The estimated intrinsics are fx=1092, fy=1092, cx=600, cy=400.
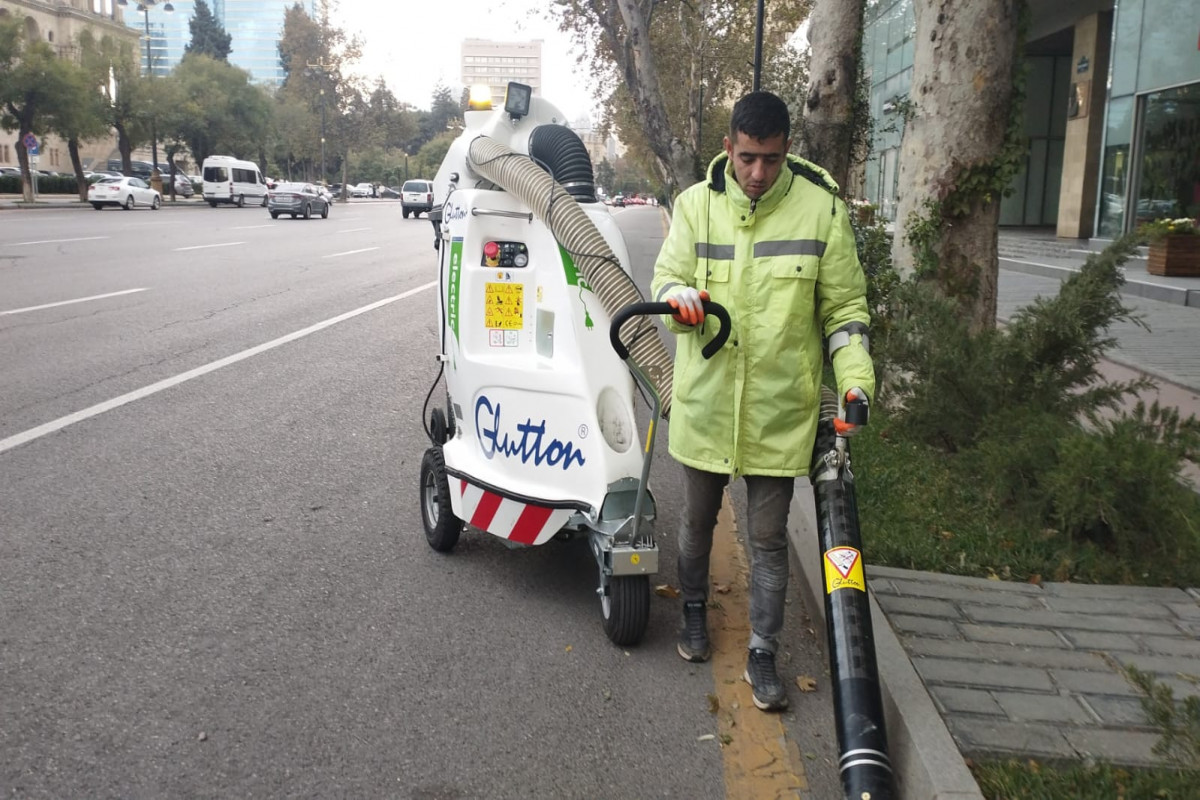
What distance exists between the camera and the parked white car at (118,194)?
136 feet

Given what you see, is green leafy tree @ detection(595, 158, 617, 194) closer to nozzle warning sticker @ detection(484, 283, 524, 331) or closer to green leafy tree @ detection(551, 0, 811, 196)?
green leafy tree @ detection(551, 0, 811, 196)

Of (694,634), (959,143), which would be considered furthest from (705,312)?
(959,143)

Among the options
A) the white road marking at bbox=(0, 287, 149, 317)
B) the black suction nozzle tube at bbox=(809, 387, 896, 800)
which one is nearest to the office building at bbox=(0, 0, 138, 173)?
the white road marking at bbox=(0, 287, 149, 317)

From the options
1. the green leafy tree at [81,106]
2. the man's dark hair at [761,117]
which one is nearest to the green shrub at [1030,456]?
the man's dark hair at [761,117]

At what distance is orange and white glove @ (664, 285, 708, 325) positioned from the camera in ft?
10.3

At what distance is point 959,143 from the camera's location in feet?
20.8

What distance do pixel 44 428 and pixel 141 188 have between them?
137ft

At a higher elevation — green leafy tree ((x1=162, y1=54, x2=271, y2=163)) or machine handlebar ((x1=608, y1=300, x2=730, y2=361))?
green leafy tree ((x1=162, y1=54, x2=271, y2=163))

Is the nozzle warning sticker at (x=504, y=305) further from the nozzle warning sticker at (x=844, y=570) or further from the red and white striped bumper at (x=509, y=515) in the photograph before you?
the nozzle warning sticker at (x=844, y=570)

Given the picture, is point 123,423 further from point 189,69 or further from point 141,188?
point 189,69

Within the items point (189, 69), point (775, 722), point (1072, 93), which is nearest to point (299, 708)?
point (775, 722)

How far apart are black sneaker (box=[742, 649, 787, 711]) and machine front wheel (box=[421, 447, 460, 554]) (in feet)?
5.26

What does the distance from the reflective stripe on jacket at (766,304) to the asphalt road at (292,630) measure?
0.89 metres

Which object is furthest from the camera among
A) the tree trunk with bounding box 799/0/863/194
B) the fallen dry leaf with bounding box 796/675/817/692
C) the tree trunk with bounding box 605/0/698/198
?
the tree trunk with bounding box 605/0/698/198
